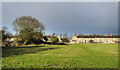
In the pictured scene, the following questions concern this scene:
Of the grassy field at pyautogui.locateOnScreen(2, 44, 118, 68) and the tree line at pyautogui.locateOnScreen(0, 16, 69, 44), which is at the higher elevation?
the tree line at pyautogui.locateOnScreen(0, 16, 69, 44)

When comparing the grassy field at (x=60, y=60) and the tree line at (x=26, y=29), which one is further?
the tree line at (x=26, y=29)

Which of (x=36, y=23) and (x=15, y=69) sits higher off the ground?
(x=36, y=23)

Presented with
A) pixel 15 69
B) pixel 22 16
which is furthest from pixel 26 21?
pixel 15 69

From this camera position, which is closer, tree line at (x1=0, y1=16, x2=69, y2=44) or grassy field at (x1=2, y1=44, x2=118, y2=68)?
grassy field at (x1=2, y1=44, x2=118, y2=68)

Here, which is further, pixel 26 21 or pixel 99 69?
pixel 26 21

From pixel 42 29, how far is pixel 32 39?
655 centimetres

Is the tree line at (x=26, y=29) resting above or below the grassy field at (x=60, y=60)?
above

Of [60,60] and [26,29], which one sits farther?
[26,29]

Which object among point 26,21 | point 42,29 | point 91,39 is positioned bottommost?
point 91,39

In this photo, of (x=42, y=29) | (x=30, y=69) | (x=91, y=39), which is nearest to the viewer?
(x=30, y=69)

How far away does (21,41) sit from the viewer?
43.0 m

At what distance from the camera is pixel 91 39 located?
111375mm

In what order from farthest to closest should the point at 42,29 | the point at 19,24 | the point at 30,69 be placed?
the point at 42,29, the point at 19,24, the point at 30,69

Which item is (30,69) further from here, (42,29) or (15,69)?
(42,29)
